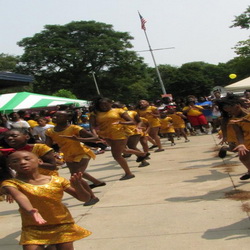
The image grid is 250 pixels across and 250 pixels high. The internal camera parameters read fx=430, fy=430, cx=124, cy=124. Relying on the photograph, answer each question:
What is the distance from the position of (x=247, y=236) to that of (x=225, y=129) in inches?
119

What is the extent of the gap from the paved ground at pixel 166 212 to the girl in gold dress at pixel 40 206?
1.17m

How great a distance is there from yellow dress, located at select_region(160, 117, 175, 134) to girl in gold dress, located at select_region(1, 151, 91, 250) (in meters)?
10.7

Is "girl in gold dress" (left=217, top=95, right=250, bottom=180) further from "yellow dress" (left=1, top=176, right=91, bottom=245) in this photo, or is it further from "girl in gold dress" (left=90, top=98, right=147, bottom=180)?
"yellow dress" (left=1, top=176, right=91, bottom=245)

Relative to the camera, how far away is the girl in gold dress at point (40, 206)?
3.26 m

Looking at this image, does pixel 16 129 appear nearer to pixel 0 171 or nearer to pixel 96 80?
pixel 0 171

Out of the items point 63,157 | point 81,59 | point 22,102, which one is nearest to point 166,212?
point 63,157

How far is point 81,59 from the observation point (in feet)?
171

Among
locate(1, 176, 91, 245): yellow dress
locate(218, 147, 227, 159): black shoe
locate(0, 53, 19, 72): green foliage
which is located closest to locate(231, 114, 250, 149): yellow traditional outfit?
locate(1, 176, 91, 245): yellow dress

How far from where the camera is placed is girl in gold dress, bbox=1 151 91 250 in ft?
10.7

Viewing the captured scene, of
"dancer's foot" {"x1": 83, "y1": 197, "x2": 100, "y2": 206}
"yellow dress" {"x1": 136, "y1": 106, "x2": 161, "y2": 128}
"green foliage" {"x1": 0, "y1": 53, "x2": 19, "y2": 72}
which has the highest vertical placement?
"green foliage" {"x1": 0, "y1": 53, "x2": 19, "y2": 72}

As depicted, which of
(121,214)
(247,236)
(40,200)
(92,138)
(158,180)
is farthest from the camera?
(158,180)

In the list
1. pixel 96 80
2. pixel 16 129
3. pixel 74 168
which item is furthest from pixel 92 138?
pixel 96 80

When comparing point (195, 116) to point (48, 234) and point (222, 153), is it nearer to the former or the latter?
point (222, 153)

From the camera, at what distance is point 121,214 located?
5.64 meters
